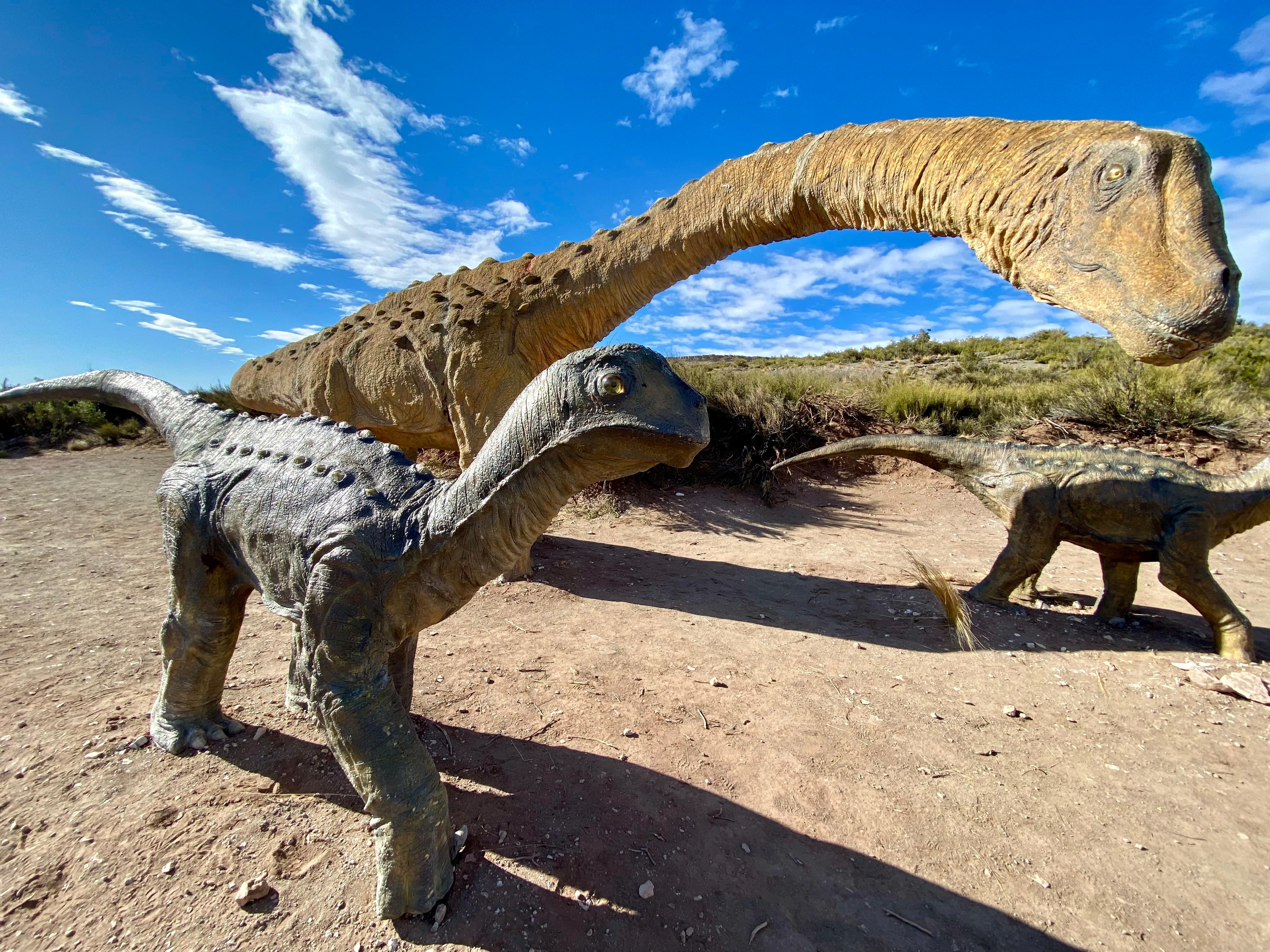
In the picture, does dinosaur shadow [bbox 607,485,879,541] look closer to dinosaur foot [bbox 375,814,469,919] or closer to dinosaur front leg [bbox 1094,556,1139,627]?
dinosaur front leg [bbox 1094,556,1139,627]

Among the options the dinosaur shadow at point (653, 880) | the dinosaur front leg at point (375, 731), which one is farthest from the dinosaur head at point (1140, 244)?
the dinosaur front leg at point (375, 731)

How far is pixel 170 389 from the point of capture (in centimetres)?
254

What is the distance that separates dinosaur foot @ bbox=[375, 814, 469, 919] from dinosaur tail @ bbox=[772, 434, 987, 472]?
11.5 ft

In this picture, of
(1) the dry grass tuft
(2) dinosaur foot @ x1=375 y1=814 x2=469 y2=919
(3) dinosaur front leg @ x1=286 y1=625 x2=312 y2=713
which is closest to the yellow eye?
(3) dinosaur front leg @ x1=286 y1=625 x2=312 y2=713

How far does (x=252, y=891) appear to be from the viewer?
1.68m

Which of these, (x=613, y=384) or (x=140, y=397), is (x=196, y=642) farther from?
(x=613, y=384)

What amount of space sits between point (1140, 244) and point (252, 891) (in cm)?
323

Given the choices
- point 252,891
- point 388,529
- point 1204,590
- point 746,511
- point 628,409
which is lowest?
point 252,891

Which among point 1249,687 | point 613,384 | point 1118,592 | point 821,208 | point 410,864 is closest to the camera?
point 613,384

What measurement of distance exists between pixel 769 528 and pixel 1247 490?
15.1ft

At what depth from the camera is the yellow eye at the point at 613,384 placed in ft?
3.84

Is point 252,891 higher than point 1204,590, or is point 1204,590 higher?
point 1204,590

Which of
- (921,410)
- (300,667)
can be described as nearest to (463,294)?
(300,667)

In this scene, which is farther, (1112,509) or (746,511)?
(746,511)
